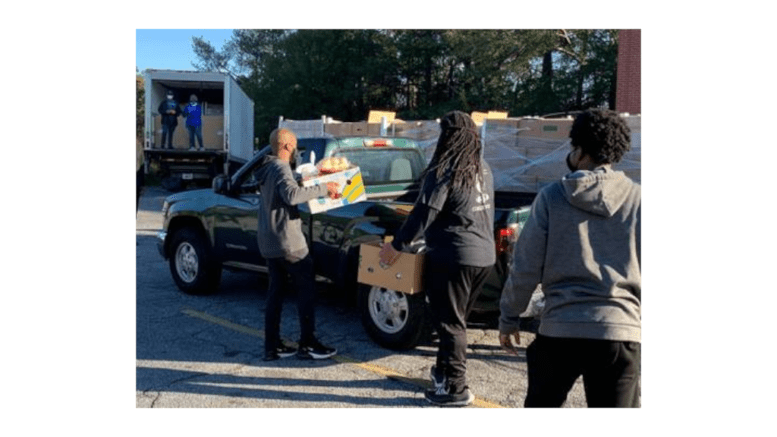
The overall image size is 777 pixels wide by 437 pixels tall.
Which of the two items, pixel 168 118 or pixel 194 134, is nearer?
pixel 168 118

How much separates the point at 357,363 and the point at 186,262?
306 centimetres

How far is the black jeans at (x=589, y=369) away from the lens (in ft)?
8.84

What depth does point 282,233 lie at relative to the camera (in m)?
5.01

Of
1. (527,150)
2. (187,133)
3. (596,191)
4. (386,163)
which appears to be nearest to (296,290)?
(386,163)

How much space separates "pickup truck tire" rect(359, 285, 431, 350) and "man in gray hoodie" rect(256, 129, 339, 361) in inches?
18.2

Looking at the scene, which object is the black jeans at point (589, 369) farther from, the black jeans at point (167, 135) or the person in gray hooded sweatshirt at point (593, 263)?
the black jeans at point (167, 135)

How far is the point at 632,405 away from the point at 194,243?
17.8 feet

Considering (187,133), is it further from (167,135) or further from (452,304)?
(452,304)

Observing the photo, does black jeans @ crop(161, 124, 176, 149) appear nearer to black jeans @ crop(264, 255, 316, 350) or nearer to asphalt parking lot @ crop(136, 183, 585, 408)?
asphalt parking lot @ crop(136, 183, 585, 408)

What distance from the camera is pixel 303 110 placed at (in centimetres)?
2628

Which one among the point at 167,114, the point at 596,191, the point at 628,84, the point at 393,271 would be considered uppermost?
the point at 628,84

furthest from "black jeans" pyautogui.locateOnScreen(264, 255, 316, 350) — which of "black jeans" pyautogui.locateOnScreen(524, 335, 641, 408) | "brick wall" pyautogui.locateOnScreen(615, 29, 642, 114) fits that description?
"brick wall" pyautogui.locateOnScreen(615, 29, 642, 114)

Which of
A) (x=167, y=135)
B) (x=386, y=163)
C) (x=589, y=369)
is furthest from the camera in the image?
(x=167, y=135)
